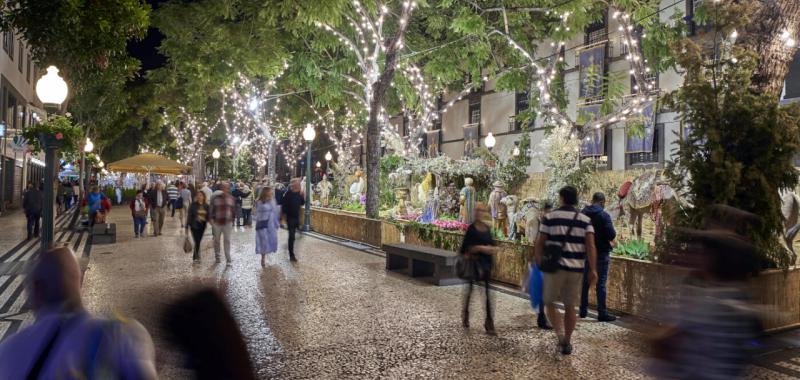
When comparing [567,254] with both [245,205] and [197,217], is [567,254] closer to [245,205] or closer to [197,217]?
[197,217]

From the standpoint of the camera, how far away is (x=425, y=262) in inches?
416

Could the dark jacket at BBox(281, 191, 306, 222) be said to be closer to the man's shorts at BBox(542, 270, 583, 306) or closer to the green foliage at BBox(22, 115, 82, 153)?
the green foliage at BBox(22, 115, 82, 153)

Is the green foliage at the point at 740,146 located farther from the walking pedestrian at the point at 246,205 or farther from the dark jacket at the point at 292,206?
the walking pedestrian at the point at 246,205

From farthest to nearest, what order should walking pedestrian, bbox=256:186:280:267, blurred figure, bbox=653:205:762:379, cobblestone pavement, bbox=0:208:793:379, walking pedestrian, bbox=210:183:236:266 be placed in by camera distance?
walking pedestrian, bbox=256:186:280:267, walking pedestrian, bbox=210:183:236:266, cobblestone pavement, bbox=0:208:793:379, blurred figure, bbox=653:205:762:379

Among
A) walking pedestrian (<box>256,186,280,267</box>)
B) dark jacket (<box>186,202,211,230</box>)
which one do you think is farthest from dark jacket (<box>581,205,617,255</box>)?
dark jacket (<box>186,202,211,230</box>)

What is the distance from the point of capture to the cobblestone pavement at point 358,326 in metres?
5.28

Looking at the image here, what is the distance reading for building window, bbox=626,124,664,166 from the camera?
22031mm

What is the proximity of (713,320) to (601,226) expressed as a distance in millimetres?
3880

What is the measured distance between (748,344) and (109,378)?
123 inches

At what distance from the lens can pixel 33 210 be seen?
1608cm

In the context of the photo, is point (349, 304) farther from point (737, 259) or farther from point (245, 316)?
point (737, 259)

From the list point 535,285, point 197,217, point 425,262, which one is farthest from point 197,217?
point 535,285

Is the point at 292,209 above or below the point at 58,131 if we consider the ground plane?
below

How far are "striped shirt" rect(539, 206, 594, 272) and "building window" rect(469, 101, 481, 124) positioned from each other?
1066 inches
